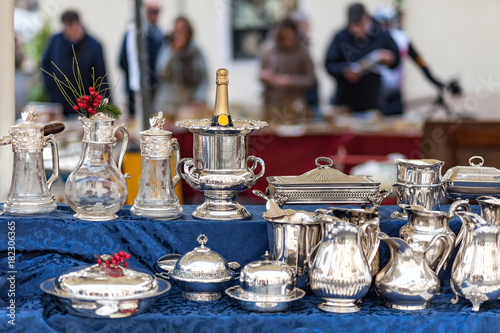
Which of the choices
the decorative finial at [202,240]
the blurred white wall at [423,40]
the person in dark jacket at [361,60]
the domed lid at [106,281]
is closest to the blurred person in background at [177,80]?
the blurred white wall at [423,40]

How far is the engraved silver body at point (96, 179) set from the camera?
1.81m

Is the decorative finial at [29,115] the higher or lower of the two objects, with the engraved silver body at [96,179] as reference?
higher

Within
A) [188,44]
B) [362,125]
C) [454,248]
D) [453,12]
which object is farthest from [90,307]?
[453,12]

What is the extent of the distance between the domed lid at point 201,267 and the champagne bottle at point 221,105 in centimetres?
36

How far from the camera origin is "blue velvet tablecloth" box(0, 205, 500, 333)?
Answer: 1.61 m

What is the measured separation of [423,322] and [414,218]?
0.30 meters

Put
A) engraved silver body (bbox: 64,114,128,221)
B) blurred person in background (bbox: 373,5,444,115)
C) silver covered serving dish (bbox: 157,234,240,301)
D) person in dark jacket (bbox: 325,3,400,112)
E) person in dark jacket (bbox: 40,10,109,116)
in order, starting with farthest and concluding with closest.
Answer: blurred person in background (bbox: 373,5,444,115)
person in dark jacket (bbox: 325,3,400,112)
person in dark jacket (bbox: 40,10,109,116)
engraved silver body (bbox: 64,114,128,221)
silver covered serving dish (bbox: 157,234,240,301)

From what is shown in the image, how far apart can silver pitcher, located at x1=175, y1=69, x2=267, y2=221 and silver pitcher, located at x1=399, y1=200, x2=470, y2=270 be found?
45cm

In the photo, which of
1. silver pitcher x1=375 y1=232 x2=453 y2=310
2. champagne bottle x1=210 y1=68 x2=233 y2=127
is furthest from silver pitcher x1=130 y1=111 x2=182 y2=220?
silver pitcher x1=375 y1=232 x2=453 y2=310

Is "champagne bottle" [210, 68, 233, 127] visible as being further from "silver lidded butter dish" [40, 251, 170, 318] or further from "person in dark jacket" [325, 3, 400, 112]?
"person in dark jacket" [325, 3, 400, 112]

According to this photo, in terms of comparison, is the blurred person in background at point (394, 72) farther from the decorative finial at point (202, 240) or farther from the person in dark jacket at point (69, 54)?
the decorative finial at point (202, 240)

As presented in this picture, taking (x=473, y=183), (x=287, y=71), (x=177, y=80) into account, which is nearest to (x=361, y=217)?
(x=473, y=183)

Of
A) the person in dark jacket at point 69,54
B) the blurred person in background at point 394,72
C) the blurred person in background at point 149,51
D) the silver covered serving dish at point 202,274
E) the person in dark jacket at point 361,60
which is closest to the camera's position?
the silver covered serving dish at point 202,274

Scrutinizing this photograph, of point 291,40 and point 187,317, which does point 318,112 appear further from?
point 187,317
